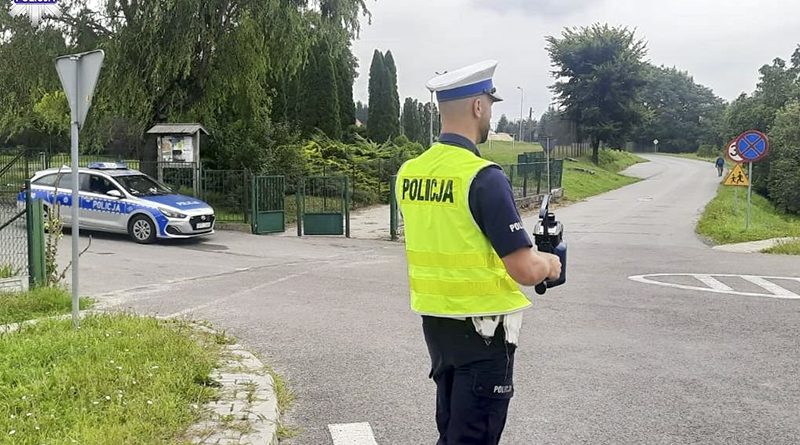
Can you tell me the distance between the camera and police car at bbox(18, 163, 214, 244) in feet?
50.5

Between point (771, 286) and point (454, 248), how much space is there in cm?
895

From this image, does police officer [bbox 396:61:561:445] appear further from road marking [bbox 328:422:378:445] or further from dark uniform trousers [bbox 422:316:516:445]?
road marking [bbox 328:422:378:445]

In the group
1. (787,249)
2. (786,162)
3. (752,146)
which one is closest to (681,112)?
(786,162)

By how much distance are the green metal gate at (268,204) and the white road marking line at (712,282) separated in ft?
35.7

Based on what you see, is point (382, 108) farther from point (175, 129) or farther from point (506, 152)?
point (175, 129)

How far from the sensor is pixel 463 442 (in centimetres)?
283

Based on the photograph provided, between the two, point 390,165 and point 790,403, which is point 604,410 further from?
point 390,165

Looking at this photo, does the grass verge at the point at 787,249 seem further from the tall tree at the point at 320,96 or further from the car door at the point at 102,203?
the tall tree at the point at 320,96

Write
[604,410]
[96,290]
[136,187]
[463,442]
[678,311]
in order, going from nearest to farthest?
[463,442] < [604,410] < [678,311] < [96,290] < [136,187]

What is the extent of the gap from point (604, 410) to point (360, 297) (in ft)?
15.8

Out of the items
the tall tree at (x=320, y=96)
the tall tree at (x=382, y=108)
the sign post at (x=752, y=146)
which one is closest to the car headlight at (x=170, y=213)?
the sign post at (x=752, y=146)

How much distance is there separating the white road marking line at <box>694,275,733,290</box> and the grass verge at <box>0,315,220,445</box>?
7322 mm

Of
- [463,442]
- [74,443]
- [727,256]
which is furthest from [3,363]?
[727,256]

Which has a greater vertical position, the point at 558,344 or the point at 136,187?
the point at 136,187
